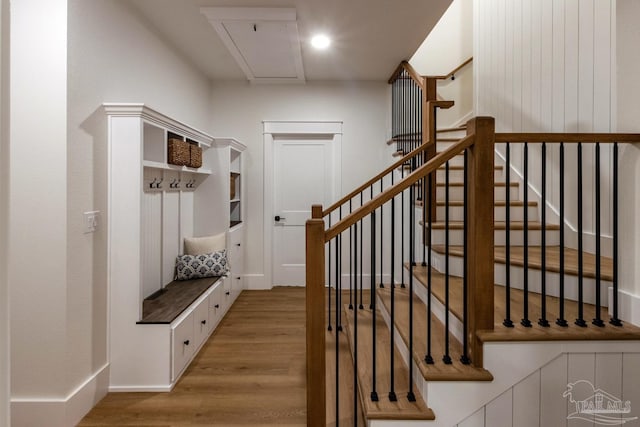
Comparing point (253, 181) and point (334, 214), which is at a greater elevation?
point (253, 181)

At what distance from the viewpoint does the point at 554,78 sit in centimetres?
261

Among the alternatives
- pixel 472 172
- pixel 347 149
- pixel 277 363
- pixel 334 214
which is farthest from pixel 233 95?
pixel 472 172

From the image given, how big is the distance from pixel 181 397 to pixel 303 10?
288 centimetres

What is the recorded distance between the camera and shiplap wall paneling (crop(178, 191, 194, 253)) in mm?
3555

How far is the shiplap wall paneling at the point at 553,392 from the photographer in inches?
62.9

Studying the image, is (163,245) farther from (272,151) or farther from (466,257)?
(466,257)

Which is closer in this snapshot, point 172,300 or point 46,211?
point 46,211

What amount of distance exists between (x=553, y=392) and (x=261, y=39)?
325 centimetres

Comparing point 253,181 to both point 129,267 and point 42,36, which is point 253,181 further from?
point 42,36

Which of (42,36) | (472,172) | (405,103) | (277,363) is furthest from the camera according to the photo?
(405,103)

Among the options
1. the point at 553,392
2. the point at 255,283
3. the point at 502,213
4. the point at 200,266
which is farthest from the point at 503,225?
the point at 255,283

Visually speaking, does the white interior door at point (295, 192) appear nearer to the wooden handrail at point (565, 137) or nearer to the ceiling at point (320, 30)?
the ceiling at point (320, 30)

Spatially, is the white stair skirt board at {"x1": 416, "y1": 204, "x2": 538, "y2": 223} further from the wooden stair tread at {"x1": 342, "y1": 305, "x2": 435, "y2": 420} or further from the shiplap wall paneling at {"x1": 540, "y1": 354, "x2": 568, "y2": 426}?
the shiplap wall paneling at {"x1": 540, "y1": 354, "x2": 568, "y2": 426}

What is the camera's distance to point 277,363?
106 inches
